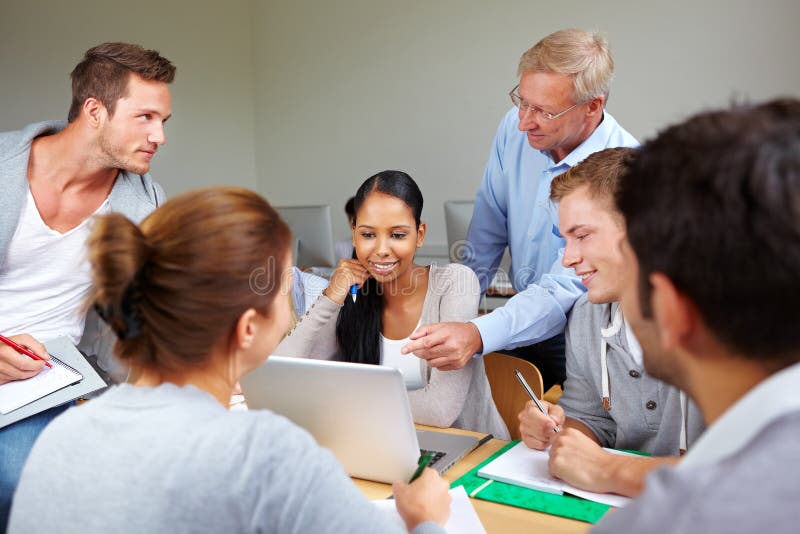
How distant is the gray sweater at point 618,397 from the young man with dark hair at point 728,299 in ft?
2.85

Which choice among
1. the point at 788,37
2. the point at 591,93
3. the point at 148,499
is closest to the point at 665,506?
the point at 148,499

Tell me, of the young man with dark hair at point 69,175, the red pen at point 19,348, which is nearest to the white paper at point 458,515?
the red pen at point 19,348

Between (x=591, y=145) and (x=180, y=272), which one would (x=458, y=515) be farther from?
(x=591, y=145)

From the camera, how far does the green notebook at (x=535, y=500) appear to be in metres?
1.22

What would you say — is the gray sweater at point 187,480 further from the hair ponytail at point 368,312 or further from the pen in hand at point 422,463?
the hair ponytail at point 368,312

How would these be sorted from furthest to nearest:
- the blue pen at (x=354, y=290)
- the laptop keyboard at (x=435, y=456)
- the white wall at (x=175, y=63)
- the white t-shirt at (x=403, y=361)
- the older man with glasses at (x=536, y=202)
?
the white wall at (x=175, y=63), the blue pen at (x=354, y=290), the white t-shirt at (x=403, y=361), the older man with glasses at (x=536, y=202), the laptop keyboard at (x=435, y=456)

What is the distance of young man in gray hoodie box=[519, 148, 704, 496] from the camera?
5.10 ft

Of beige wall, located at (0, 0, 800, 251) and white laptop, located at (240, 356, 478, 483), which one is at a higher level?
beige wall, located at (0, 0, 800, 251)

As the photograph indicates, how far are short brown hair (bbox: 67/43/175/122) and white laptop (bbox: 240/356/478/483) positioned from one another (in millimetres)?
1193

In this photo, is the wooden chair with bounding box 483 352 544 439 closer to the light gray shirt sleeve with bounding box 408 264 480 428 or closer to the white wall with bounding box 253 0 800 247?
the light gray shirt sleeve with bounding box 408 264 480 428

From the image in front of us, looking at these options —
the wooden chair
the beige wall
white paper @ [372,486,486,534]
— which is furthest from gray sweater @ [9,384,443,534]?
the beige wall

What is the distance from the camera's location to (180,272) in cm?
94

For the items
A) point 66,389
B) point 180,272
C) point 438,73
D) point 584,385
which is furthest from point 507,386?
point 438,73

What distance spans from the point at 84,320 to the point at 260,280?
1492 millimetres
